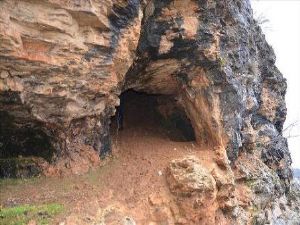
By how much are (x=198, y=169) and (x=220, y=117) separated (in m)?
2.70

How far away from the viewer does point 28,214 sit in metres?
7.84

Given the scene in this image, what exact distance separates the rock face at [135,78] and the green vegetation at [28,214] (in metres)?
1.72

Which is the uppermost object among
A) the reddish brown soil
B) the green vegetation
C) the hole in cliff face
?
the hole in cliff face

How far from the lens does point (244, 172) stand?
1335 centimetres

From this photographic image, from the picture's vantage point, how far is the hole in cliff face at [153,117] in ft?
44.5

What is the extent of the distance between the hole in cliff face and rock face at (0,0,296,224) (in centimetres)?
60

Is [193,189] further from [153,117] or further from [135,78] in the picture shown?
[153,117]

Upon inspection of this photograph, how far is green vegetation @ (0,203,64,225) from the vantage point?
299 inches

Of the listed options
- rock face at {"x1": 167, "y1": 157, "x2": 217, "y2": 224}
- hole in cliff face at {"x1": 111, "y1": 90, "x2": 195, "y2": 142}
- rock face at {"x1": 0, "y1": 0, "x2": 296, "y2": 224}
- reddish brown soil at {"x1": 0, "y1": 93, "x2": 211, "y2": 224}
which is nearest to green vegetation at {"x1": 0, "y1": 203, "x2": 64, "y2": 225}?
reddish brown soil at {"x1": 0, "y1": 93, "x2": 211, "y2": 224}

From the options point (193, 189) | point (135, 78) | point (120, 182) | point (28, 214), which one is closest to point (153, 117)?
point (135, 78)

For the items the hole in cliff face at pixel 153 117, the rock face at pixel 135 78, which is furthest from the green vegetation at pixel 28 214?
the hole in cliff face at pixel 153 117

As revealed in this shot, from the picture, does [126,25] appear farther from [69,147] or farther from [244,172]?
[244,172]

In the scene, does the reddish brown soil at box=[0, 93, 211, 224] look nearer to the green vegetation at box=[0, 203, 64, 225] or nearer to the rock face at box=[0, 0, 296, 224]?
the green vegetation at box=[0, 203, 64, 225]

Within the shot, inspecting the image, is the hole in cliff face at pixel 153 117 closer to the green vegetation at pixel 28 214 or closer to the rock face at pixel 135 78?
the rock face at pixel 135 78
